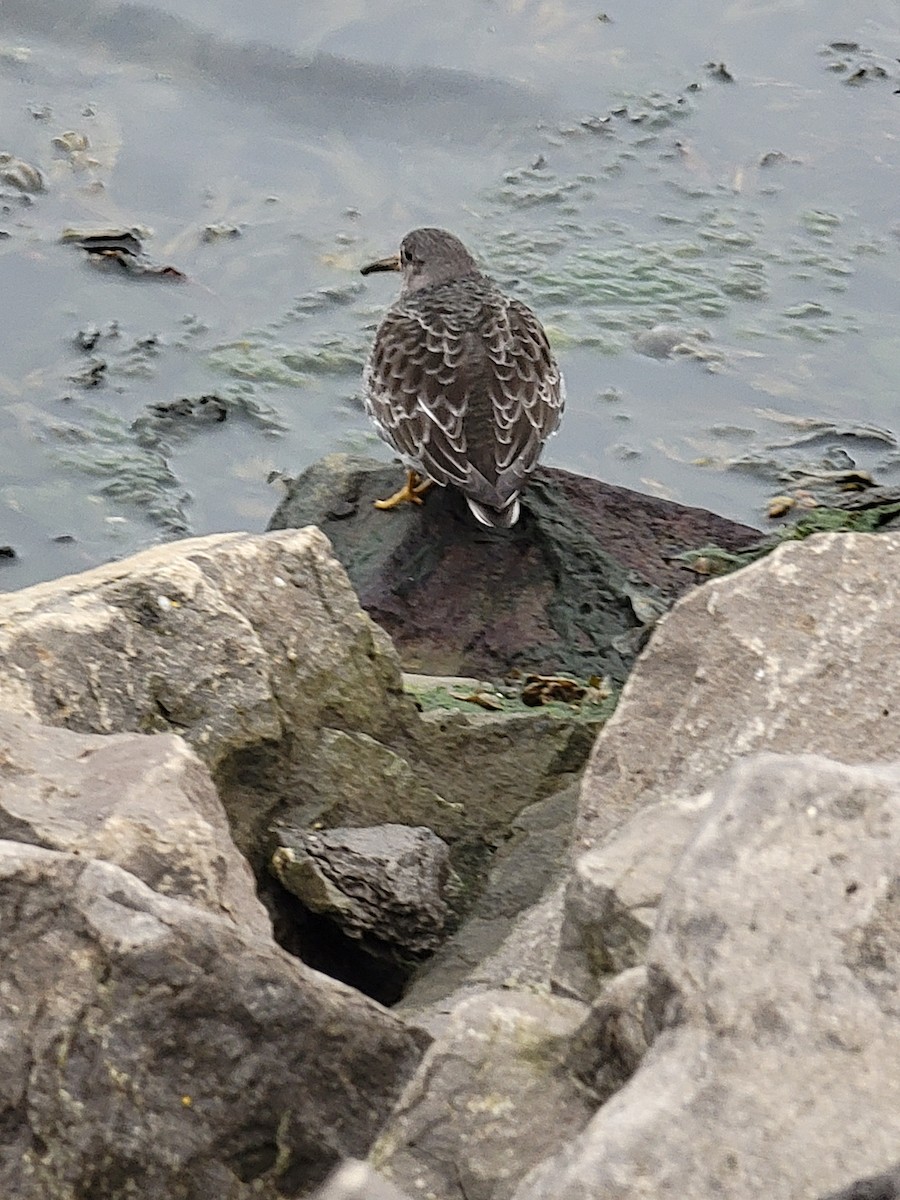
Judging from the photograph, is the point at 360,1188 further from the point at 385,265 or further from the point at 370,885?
the point at 385,265

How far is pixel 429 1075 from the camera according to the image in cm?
235

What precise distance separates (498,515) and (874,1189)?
14.2ft

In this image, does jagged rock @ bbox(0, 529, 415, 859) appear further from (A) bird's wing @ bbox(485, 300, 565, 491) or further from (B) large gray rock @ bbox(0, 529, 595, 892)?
(A) bird's wing @ bbox(485, 300, 565, 491)

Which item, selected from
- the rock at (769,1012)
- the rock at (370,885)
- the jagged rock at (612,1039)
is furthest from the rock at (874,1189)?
the rock at (370,885)

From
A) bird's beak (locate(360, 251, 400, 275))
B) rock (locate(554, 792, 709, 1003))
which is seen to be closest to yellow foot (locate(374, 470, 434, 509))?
bird's beak (locate(360, 251, 400, 275))

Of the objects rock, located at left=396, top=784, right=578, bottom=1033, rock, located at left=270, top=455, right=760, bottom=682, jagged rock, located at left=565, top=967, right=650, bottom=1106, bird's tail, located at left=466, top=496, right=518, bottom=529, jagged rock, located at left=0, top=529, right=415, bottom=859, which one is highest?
jagged rock, located at left=565, top=967, right=650, bottom=1106

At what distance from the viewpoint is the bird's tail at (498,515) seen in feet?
19.9

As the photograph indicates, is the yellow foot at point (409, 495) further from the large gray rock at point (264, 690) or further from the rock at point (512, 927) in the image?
the rock at point (512, 927)

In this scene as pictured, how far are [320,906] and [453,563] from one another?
253cm

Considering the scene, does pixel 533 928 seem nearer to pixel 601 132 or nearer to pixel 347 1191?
pixel 347 1191

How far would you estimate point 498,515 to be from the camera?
607cm

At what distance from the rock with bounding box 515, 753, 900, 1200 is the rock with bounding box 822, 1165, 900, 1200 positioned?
1.0 inches

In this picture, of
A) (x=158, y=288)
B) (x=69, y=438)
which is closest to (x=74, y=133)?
(x=158, y=288)

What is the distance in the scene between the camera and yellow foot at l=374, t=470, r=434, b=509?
20.7ft
